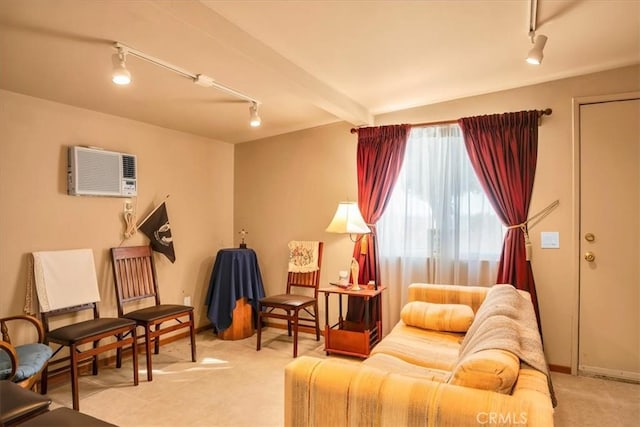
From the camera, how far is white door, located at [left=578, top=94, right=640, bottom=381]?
286 cm

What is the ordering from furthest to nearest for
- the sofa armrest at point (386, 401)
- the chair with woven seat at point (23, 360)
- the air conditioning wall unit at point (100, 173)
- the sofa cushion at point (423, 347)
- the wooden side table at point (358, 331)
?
the wooden side table at point (358, 331), the air conditioning wall unit at point (100, 173), the sofa cushion at point (423, 347), the chair with woven seat at point (23, 360), the sofa armrest at point (386, 401)

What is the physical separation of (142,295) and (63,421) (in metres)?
2.15

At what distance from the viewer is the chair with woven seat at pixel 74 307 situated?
2566 millimetres

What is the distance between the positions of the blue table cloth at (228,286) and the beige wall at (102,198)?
0.32 meters

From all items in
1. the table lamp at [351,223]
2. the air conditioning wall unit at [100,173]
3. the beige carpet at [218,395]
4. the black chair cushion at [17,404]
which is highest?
the air conditioning wall unit at [100,173]

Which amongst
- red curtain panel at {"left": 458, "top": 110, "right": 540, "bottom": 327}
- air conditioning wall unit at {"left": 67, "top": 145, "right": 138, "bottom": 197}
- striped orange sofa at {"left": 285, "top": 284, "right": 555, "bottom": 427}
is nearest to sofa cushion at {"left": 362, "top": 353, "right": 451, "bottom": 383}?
striped orange sofa at {"left": 285, "top": 284, "right": 555, "bottom": 427}

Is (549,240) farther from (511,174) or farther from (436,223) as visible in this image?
(436,223)

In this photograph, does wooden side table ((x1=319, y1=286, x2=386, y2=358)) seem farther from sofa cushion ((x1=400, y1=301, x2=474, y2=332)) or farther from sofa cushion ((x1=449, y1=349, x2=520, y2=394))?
sofa cushion ((x1=449, y1=349, x2=520, y2=394))

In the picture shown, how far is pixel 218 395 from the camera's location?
8.90 ft

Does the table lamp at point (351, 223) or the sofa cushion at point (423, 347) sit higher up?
the table lamp at point (351, 223)

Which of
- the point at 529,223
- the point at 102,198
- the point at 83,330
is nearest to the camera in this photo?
the point at 83,330

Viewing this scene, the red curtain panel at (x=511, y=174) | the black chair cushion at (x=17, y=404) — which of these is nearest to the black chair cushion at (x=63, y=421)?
the black chair cushion at (x=17, y=404)

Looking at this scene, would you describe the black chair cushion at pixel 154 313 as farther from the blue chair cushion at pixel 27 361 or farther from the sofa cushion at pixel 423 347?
the sofa cushion at pixel 423 347

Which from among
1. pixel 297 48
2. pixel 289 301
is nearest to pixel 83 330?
pixel 289 301
